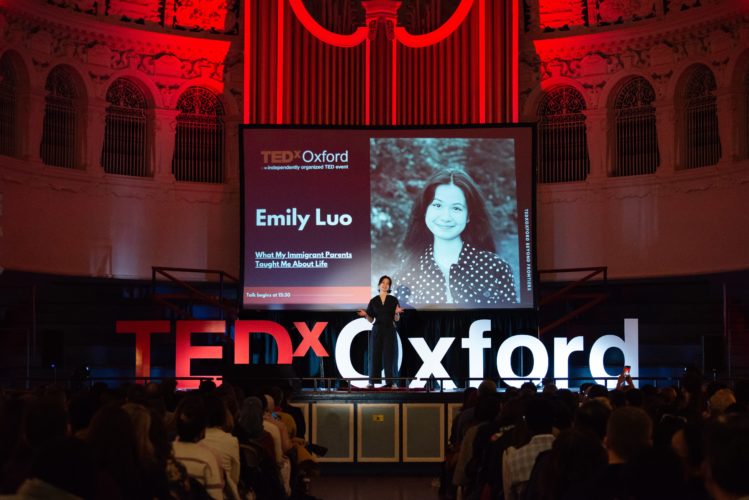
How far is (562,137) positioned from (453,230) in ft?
14.6

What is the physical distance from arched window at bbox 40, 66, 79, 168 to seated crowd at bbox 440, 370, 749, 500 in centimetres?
1206

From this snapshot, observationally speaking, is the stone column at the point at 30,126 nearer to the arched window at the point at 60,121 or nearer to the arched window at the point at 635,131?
the arched window at the point at 60,121

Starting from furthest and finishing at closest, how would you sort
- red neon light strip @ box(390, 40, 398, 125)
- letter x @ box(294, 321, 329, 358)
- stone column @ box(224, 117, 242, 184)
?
1. stone column @ box(224, 117, 242, 184)
2. red neon light strip @ box(390, 40, 398, 125)
3. letter x @ box(294, 321, 329, 358)

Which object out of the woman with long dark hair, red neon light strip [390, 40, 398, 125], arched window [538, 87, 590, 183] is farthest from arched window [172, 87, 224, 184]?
arched window [538, 87, 590, 183]

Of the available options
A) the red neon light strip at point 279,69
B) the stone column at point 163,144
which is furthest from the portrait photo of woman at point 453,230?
the stone column at point 163,144

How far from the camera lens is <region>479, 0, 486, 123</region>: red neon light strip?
18.6 metres

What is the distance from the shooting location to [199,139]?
2081 cm

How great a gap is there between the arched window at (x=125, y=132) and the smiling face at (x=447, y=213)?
5592 millimetres

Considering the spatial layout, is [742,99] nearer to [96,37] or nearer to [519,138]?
[519,138]

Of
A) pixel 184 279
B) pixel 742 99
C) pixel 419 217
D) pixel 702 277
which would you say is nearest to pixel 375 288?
pixel 419 217

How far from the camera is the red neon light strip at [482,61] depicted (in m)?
18.6

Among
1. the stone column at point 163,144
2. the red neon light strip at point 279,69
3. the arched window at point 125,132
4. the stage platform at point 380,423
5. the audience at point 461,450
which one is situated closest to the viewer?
the audience at point 461,450

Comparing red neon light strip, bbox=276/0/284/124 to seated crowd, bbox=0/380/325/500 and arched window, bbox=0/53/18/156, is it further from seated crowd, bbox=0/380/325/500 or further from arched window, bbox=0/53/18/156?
seated crowd, bbox=0/380/325/500

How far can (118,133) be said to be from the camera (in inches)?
799
